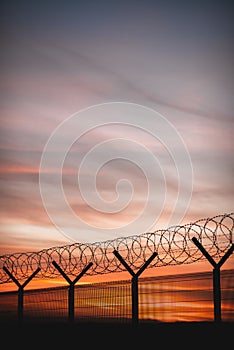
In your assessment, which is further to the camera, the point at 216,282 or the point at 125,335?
the point at 125,335

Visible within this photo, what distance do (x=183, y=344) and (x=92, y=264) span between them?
201 inches

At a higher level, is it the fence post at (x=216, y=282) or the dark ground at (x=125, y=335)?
the fence post at (x=216, y=282)

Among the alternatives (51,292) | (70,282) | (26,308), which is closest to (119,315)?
(70,282)

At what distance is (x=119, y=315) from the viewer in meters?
19.1

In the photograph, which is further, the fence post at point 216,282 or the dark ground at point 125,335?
the fence post at point 216,282

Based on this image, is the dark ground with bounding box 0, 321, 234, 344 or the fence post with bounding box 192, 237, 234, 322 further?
the fence post with bounding box 192, 237, 234, 322

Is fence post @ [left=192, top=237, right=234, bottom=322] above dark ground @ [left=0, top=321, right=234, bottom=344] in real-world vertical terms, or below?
above

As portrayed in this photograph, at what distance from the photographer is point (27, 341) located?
20.1m

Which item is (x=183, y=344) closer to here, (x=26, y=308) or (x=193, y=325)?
(x=193, y=325)

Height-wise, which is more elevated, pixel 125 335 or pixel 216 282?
pixel 216 282

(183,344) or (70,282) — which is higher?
(70,282)

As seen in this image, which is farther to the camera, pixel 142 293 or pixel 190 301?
pixel 142 293

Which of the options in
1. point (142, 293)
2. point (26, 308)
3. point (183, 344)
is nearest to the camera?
point (183, 344)

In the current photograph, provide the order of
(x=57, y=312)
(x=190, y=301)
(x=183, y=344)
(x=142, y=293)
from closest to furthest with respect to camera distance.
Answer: (x=183, y=344)
(x=190, y=301)
(x=142, y=293)
(x=57, y=312)
